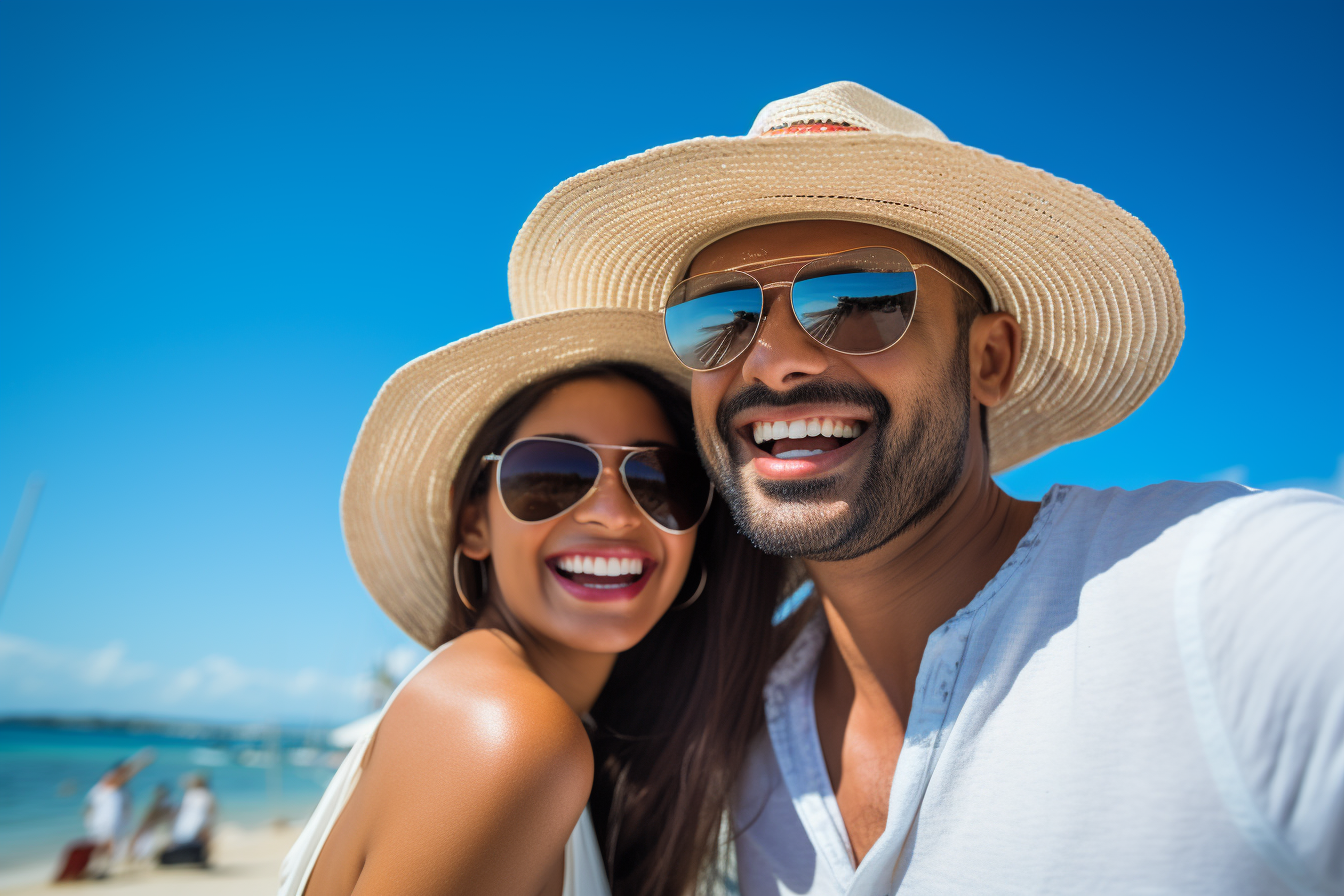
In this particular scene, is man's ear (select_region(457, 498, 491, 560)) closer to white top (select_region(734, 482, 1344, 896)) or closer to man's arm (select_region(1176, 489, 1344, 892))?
white top (select_region(734, 482, 1344, 896))

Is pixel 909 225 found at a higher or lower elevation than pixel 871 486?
higher

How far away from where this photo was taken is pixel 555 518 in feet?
8.15

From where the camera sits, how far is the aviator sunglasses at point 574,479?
8.17 ft

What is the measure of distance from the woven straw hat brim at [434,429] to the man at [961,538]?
0.27 metres

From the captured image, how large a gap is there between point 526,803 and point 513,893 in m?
0.19

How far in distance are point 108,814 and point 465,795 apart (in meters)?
17.7

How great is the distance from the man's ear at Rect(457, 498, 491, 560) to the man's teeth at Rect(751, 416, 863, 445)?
→ 1198mm

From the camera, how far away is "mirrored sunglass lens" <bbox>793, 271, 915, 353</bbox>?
6.93 ft

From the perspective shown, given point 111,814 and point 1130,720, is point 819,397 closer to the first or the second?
point 1130,720

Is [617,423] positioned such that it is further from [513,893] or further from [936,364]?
[513,893]

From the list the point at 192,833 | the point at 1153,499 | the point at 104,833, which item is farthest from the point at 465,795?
the point at 192,833

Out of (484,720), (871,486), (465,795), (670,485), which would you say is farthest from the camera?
(670,485)

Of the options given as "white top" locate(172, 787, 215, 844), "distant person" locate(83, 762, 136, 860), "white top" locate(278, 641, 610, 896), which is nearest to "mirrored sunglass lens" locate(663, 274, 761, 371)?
"white top" locate(278, 641, 610, 896)

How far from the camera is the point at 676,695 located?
281 cm
